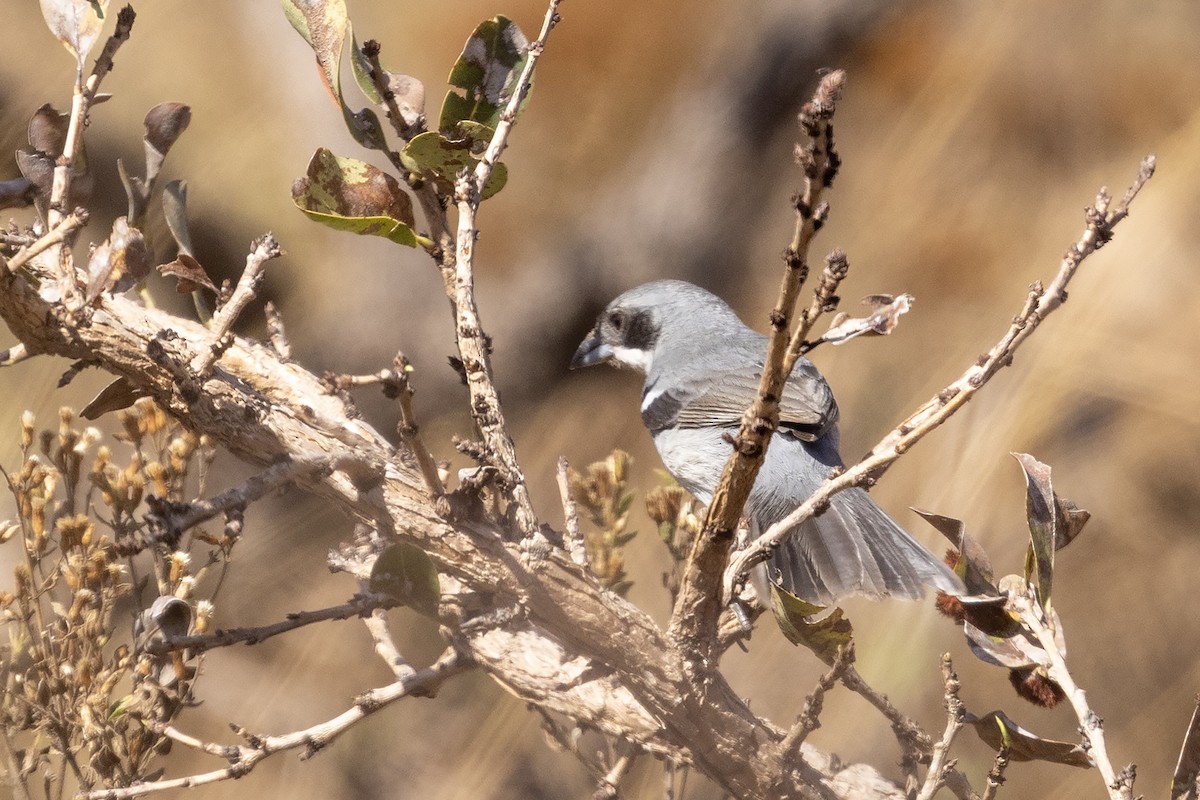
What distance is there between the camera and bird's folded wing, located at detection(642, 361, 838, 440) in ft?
7.07

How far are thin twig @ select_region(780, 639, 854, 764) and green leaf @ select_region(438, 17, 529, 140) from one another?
0.73 metres

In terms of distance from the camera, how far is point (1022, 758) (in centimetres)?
116

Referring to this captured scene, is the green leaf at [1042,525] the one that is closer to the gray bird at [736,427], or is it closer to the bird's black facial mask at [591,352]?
the gray bird at [736,427]

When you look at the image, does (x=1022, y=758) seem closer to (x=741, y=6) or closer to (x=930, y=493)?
(x=930, y=493)

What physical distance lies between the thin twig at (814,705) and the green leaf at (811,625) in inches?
0.6

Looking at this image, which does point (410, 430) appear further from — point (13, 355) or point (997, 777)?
point (997, 777)

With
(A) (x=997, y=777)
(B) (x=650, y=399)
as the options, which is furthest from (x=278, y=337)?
(B) (x=650, y=399)

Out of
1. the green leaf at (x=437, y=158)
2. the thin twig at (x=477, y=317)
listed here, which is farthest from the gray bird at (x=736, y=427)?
the green leaf at (x=437, y=158)

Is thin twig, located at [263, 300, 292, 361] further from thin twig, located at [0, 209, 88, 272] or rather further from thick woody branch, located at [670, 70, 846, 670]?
thick woody branch, located at [670, 70, 846, 670]

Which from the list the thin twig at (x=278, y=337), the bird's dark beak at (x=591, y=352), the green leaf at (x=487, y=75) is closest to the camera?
the green leaf at (x=487, y=75)

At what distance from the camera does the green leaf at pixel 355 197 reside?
1175 millimetres

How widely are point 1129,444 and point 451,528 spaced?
205 centimetres

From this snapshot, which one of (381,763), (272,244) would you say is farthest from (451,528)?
(381,763)

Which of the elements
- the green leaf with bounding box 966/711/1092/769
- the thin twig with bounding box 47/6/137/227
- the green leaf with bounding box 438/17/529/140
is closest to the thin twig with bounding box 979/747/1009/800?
the green leaf with bounding box 966/711/1092/769
